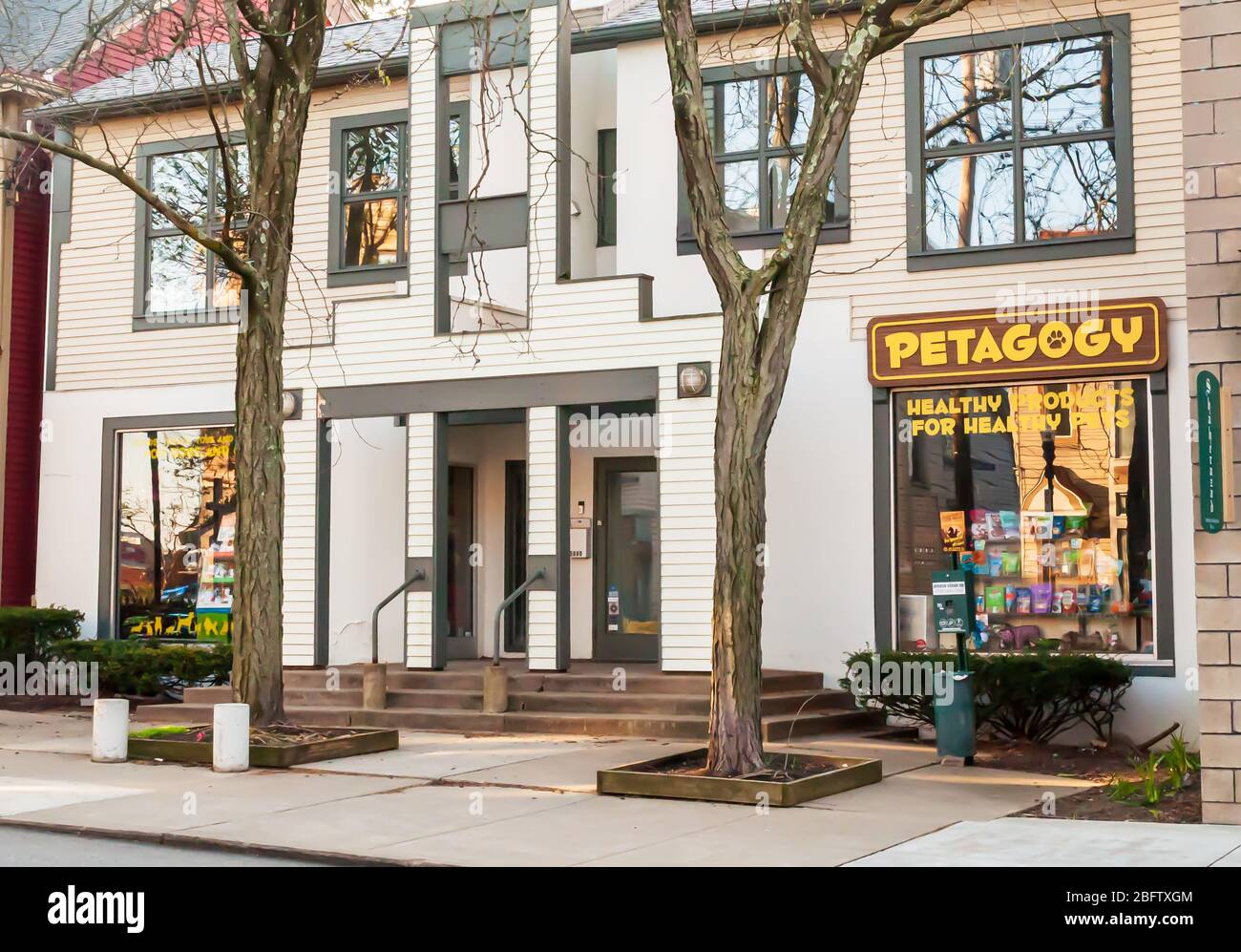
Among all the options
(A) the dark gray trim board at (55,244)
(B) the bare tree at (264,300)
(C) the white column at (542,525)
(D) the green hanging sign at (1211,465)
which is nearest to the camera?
(D) the green hanging sign at (1211,465)

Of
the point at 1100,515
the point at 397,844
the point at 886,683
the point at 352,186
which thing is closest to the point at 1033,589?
the point at 1100,515

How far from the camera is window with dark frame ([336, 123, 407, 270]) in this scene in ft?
58.9

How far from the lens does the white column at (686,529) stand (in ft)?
47.7

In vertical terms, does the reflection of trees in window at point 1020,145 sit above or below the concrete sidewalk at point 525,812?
above

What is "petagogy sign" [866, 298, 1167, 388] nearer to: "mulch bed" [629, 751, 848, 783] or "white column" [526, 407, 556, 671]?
"white column" [526, 407, 556, 671]

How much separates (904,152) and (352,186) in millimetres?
7276

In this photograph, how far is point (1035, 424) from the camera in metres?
14.5

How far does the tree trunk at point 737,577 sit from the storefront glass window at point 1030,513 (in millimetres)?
3832

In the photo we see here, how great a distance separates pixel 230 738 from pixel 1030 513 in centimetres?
815

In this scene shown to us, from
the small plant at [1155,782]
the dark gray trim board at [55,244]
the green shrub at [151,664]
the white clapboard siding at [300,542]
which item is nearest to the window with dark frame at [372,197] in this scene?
the white clapboard siding at [300,542]

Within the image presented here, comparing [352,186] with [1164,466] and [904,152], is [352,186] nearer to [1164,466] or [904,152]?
[904,152]
